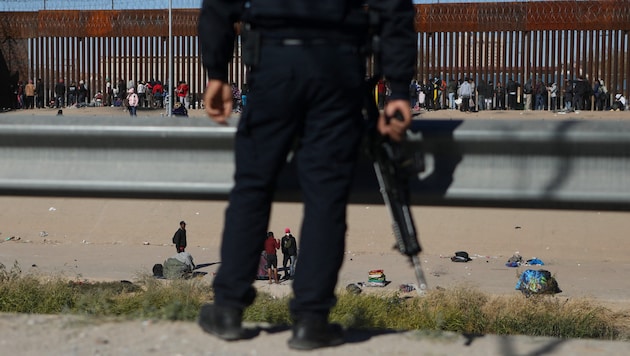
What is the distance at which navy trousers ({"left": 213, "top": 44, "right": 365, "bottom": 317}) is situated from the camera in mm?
4121

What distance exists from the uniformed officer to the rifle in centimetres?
6

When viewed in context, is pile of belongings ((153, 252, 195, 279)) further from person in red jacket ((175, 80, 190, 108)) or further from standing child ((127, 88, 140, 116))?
person in red jacket ((175, 80, 190, 108))

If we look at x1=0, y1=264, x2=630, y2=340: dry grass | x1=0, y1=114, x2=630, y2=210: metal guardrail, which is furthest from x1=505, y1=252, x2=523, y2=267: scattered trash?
x1=0, y1=114, x2=630, y2=210: metal guardrail

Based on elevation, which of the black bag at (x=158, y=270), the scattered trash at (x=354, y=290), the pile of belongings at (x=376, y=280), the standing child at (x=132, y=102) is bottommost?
the pile of belongings at (x=376, y=280)

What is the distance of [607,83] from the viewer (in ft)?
137

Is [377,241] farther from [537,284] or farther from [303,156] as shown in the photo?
[303,156]

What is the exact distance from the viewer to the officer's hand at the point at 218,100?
14.2 feet

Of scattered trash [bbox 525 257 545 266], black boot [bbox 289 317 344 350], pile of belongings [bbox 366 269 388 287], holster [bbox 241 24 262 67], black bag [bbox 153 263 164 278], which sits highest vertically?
holster [bbox 241 24 262 67]

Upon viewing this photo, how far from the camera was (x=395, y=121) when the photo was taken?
423cm

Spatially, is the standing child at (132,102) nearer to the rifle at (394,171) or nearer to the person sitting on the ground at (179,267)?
the person sitting on the ground at (179,267)

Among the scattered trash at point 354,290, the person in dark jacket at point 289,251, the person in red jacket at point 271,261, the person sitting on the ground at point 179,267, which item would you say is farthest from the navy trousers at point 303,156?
the person in dark jacket at point 289,251

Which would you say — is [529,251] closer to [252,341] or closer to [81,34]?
[81,34]

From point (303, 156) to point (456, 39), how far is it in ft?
128

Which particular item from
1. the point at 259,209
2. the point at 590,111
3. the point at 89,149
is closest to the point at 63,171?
the point at 89,149
